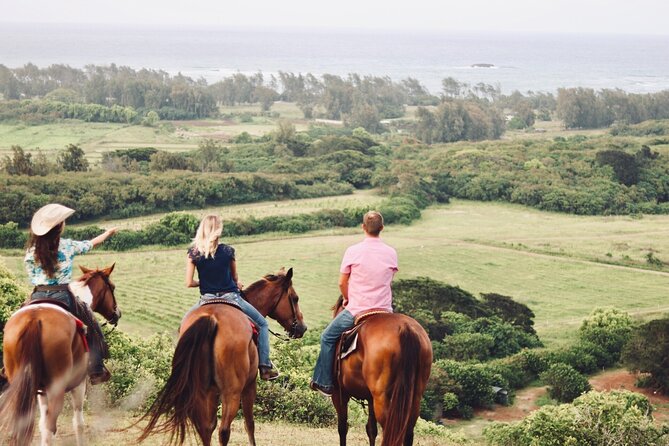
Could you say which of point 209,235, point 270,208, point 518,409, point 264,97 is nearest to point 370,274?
point 209,235

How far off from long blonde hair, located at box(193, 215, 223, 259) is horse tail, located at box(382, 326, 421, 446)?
210 cm

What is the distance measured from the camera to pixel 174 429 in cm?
778

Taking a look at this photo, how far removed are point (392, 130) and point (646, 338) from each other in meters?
82.3

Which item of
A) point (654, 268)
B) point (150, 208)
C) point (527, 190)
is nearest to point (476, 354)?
point (654, 268)

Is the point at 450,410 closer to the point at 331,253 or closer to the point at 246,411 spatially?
the point at 246,411

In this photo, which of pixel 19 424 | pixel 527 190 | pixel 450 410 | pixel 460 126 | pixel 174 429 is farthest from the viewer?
pixel 460 126

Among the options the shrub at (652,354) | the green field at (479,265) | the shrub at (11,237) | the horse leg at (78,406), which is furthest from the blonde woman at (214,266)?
the shrub at (11,237)

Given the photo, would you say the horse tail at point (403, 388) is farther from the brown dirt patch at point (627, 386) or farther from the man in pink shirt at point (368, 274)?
the brown dirt patch at point (627, 386)

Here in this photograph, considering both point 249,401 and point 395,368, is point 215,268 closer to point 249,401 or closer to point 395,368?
point 249,401

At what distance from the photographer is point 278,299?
9477 millimetres

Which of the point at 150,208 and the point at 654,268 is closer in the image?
the point at 654,268

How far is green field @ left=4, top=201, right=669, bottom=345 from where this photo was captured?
3216cm

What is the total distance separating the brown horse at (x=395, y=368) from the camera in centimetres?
786

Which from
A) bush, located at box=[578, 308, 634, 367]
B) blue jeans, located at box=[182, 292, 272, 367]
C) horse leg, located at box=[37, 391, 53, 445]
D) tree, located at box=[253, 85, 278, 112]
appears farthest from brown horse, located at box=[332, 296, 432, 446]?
tree, located at box=[253, 85, 278, 112]
